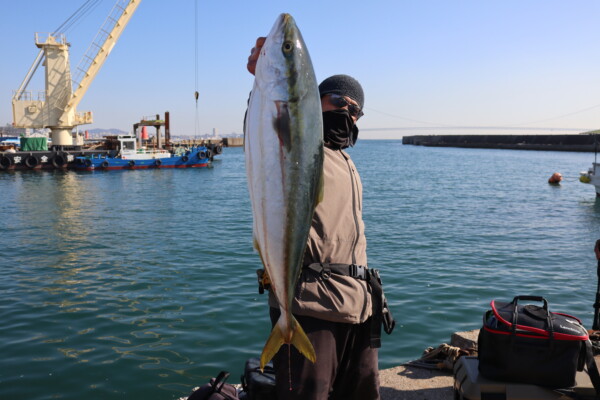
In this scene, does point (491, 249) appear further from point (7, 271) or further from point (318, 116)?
point (318, 116)

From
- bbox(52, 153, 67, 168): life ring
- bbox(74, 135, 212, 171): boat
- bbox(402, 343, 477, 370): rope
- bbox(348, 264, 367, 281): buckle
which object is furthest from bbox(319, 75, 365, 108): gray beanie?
bbox(52, 153, 67, 168): life ring

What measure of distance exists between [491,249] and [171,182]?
25038 millimetres

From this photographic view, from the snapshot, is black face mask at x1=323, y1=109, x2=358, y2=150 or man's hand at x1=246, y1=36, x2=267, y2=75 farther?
black face mask at x1=323, y1=109, x2=358, y2=150

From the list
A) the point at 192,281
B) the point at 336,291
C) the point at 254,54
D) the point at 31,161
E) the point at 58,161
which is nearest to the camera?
the point at 254,54

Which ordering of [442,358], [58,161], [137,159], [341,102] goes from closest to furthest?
[341,102], [442,358], [58,161], [137,159]

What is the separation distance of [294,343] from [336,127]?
105 cm

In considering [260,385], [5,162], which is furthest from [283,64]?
[5,162]

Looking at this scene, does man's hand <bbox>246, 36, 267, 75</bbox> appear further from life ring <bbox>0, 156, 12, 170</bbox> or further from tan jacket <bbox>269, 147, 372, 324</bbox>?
life ring <bbox>0, 156, 12, 170</bbox>

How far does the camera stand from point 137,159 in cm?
4378

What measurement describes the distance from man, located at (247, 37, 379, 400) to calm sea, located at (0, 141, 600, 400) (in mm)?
3681

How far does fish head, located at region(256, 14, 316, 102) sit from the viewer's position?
175 cm

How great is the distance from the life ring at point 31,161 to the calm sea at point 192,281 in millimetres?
20387

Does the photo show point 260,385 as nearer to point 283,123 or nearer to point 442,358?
point 283,123

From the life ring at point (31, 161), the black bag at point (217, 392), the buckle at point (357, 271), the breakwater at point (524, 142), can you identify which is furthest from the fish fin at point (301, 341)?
the breakwater at point (524, 142)
